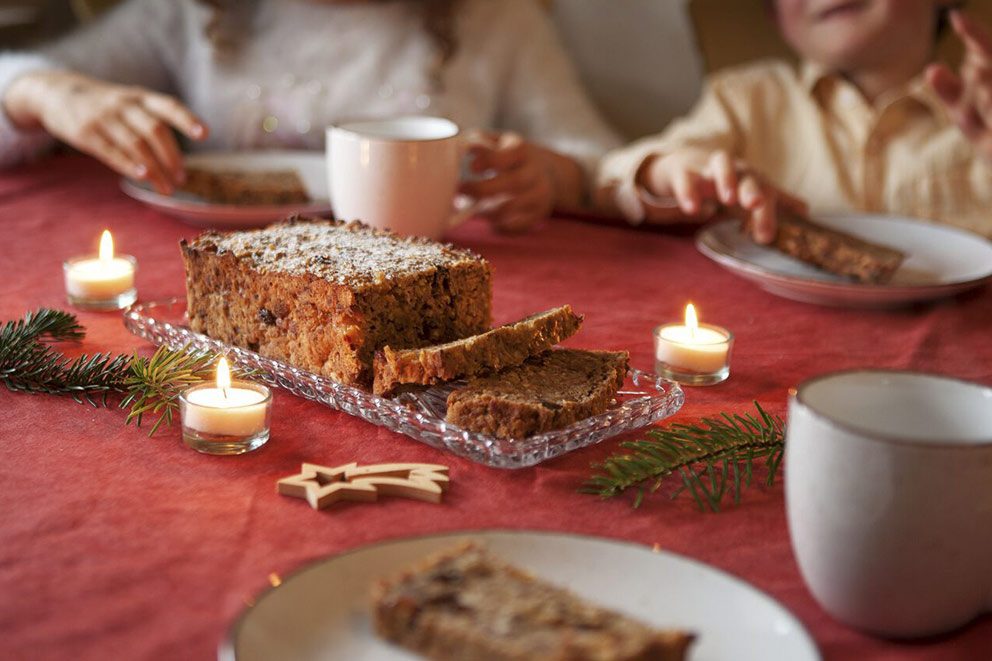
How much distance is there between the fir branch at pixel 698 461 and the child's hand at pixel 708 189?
2.19 feet

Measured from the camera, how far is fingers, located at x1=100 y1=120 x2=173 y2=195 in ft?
5.81

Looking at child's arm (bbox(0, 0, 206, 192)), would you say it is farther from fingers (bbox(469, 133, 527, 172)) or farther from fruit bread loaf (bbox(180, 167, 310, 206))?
fingers (bbox(469, 133, 527, 172))

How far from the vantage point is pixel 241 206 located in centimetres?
173

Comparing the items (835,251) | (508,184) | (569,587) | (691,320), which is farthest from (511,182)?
(569,587)

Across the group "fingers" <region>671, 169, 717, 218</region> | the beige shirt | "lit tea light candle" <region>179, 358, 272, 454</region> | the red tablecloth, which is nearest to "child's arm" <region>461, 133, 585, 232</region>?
"fingers" <region>671, 169, 717, 218</region>

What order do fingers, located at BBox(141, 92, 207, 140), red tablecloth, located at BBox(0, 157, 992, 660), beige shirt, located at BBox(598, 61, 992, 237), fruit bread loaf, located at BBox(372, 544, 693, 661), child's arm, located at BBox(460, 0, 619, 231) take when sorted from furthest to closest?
beige shirt, located at BBox(598, 61, 992, 237), child's arm, located at BBox(460, 0, 619, 231), fingers, located at BBox(141, 92, 207, 140), red tablecloth, located at BBox(0, 157, 992, 660), fruit bread loaf, located at BBox(372, 544, 693, 661)

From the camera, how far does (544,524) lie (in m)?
0.83

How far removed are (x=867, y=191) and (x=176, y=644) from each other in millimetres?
2168

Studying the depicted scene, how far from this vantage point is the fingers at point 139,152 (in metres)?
1.77

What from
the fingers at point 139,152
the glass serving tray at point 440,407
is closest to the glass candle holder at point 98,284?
the glass serving tray at point 440,407

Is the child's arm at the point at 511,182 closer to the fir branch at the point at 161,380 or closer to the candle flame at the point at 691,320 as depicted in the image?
the candle flame at the point at 691,320

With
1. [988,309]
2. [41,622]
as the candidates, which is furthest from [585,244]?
[41,622]

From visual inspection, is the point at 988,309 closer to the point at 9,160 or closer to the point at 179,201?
the point at 179,201

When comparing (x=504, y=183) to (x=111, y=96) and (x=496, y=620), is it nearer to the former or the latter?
(x=111, y=96)
